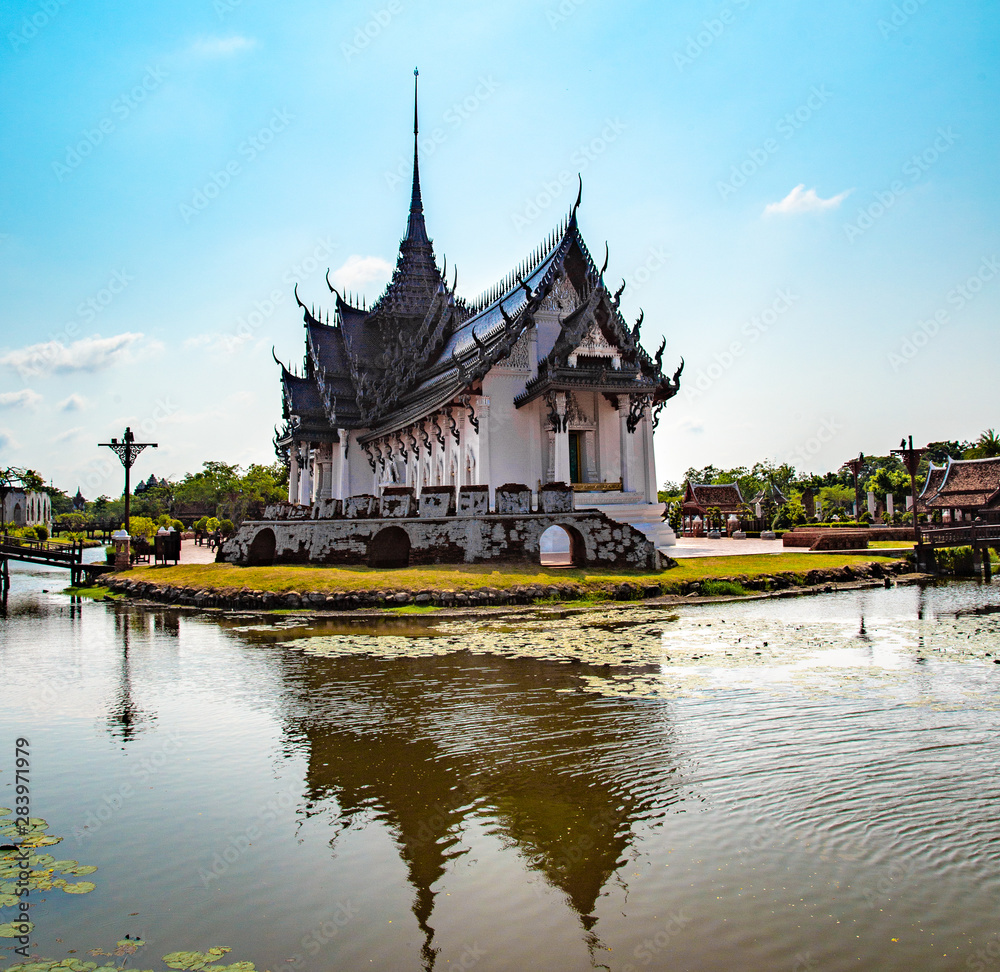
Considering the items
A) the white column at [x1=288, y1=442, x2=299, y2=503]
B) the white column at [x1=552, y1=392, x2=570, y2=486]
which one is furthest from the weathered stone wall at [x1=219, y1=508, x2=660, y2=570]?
the white column at [x1=288, y1=442, x2=299, y2=503]

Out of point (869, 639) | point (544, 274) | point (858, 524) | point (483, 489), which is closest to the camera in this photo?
point (869, 639)

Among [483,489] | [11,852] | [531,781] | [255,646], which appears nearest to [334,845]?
[531,781]

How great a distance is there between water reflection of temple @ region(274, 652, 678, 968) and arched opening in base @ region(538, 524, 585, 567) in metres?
10.7

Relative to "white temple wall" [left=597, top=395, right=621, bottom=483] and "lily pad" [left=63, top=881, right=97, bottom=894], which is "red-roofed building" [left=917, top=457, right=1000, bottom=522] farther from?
"lily pad" [left=63, top=881, right=97, bottom=894]

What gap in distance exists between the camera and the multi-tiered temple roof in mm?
26750

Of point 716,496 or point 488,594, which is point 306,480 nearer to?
point 488,594

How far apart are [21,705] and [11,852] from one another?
5.04 metres

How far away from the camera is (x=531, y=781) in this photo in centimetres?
607

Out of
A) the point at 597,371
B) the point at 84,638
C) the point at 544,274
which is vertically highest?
the point at 544,274

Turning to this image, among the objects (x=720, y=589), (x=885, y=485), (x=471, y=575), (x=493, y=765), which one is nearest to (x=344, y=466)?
(x=471, y=575)

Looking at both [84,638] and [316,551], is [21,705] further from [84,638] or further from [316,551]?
[316,551]

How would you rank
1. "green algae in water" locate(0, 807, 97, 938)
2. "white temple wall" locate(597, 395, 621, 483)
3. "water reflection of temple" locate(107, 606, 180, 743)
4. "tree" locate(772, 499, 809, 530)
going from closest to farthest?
"green algae in water" locate(0, 807, 97, 938)
"water reflection of temple" locate(107, 606, 180, 743)
"white temple wall" locate(597, 395, 621, 483)
"tree" locate(772, 499, 809, 530)

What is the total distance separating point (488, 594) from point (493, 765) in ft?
35.8

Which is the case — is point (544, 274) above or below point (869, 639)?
above
